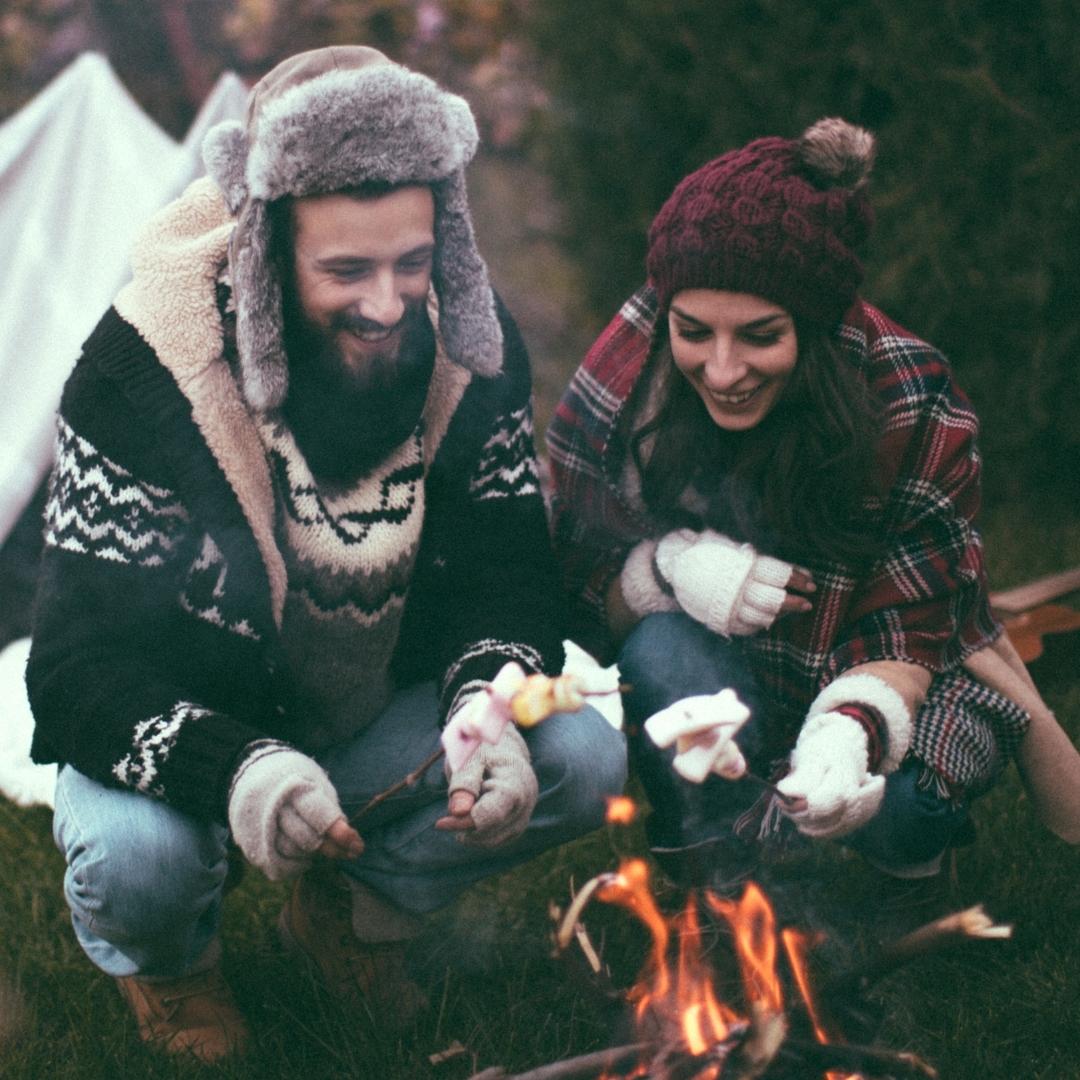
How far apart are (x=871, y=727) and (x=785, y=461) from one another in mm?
442

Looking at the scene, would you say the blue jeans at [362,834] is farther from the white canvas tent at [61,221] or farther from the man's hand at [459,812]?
the white canvas tent at [61,221]

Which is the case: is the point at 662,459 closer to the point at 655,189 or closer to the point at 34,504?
the point at 34,504

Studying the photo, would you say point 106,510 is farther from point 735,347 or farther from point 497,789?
point 735,347

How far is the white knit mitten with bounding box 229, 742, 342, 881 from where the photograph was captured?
2018 millimetres

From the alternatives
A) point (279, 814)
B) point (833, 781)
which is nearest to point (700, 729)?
point (833, 781)

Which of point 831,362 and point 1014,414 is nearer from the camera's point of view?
point 831,362

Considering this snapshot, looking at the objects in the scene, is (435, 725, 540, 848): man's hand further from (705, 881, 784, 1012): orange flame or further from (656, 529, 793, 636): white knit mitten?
(656, 529, 793, 636): white knit mitten

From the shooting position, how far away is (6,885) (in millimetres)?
2883

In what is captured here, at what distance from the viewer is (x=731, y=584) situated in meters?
2.41

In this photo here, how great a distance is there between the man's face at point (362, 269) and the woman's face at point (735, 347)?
0.42 meters

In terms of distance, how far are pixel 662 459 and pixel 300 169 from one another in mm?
782

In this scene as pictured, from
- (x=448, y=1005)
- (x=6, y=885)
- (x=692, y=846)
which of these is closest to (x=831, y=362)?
(x=692, y=846)

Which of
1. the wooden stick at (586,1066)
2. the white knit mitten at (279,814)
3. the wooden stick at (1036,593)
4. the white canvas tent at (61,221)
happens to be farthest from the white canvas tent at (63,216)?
the wooden stick at (586,1066)

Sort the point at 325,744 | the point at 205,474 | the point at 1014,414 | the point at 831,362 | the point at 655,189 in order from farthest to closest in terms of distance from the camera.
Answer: the point at 655,189 → the point at 1014,414 → the point at 325,744 → the point at 831,362 → the point at 205,474
